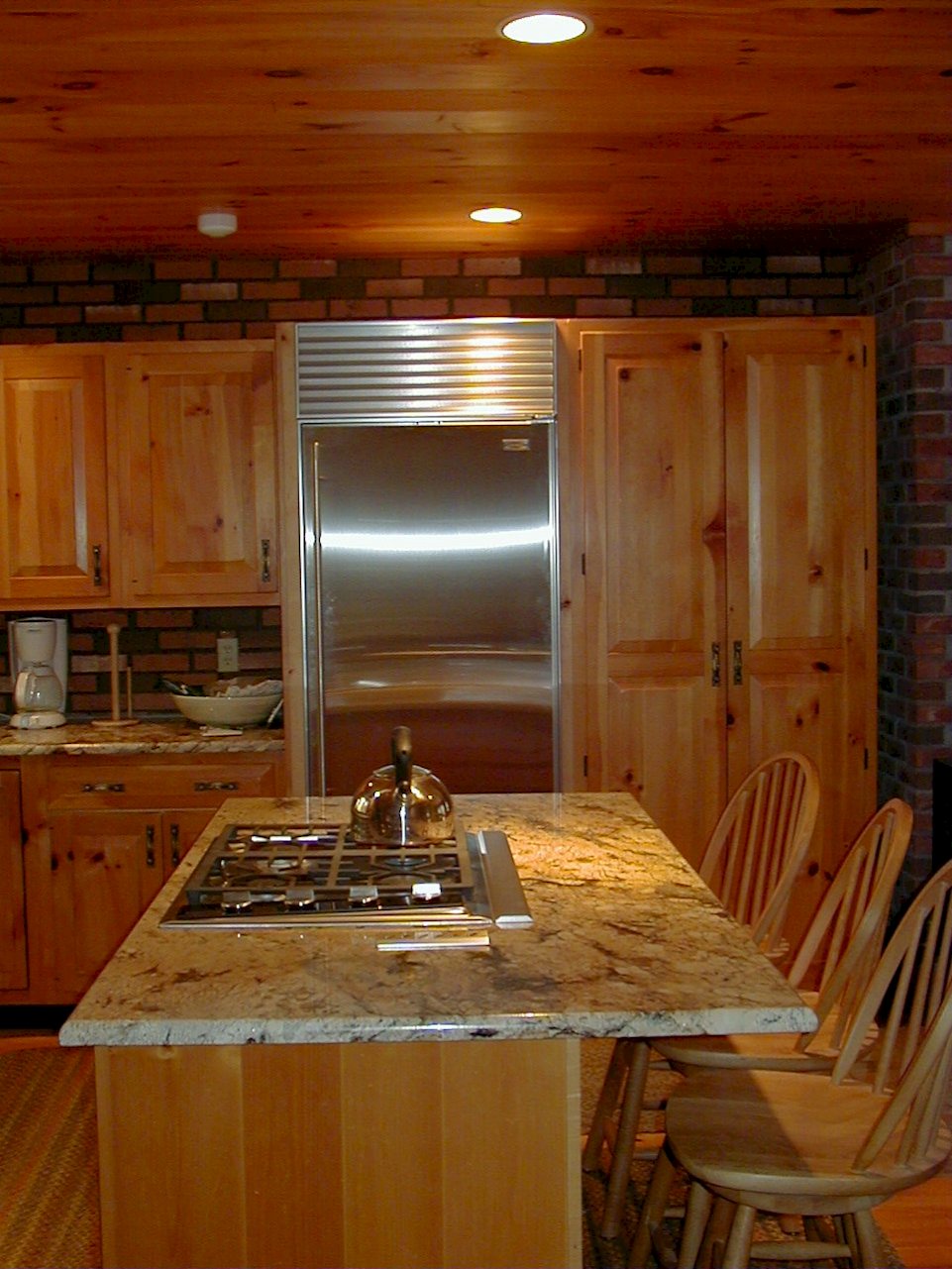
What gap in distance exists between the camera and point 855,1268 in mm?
2018

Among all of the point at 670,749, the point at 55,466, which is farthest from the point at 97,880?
the point at 670,749

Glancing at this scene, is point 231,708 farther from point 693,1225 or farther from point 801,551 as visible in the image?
point 693,1225

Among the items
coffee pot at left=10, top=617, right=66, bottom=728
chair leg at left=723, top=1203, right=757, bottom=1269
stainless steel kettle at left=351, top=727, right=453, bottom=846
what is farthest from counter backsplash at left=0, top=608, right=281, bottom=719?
chair leg at left=723, top=1203, right=757, bottom=1269

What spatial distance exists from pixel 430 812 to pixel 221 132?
1.56m

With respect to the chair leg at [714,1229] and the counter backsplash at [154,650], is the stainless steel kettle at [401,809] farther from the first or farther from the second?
the counter backsplash at [154,650]

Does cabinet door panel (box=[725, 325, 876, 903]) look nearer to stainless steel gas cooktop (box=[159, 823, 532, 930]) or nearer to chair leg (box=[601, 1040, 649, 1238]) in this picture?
chair leg (box=[601, 1040, 649, 1238])

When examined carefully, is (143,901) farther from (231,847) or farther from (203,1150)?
(203,1150)

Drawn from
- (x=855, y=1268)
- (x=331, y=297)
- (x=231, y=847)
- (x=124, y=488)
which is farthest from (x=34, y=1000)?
(x=855, y=1268)

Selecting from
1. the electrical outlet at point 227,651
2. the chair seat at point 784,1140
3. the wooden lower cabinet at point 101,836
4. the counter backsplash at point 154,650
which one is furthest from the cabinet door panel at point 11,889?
the chair seat at point 784,1140

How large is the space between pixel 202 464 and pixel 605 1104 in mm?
2120

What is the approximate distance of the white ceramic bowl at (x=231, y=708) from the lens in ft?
13.2

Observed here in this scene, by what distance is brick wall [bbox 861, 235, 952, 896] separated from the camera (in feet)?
12.8

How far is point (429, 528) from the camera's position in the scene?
385cm

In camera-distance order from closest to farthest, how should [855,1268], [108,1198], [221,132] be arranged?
[108,1198] → [855,1268] → [221,132]
